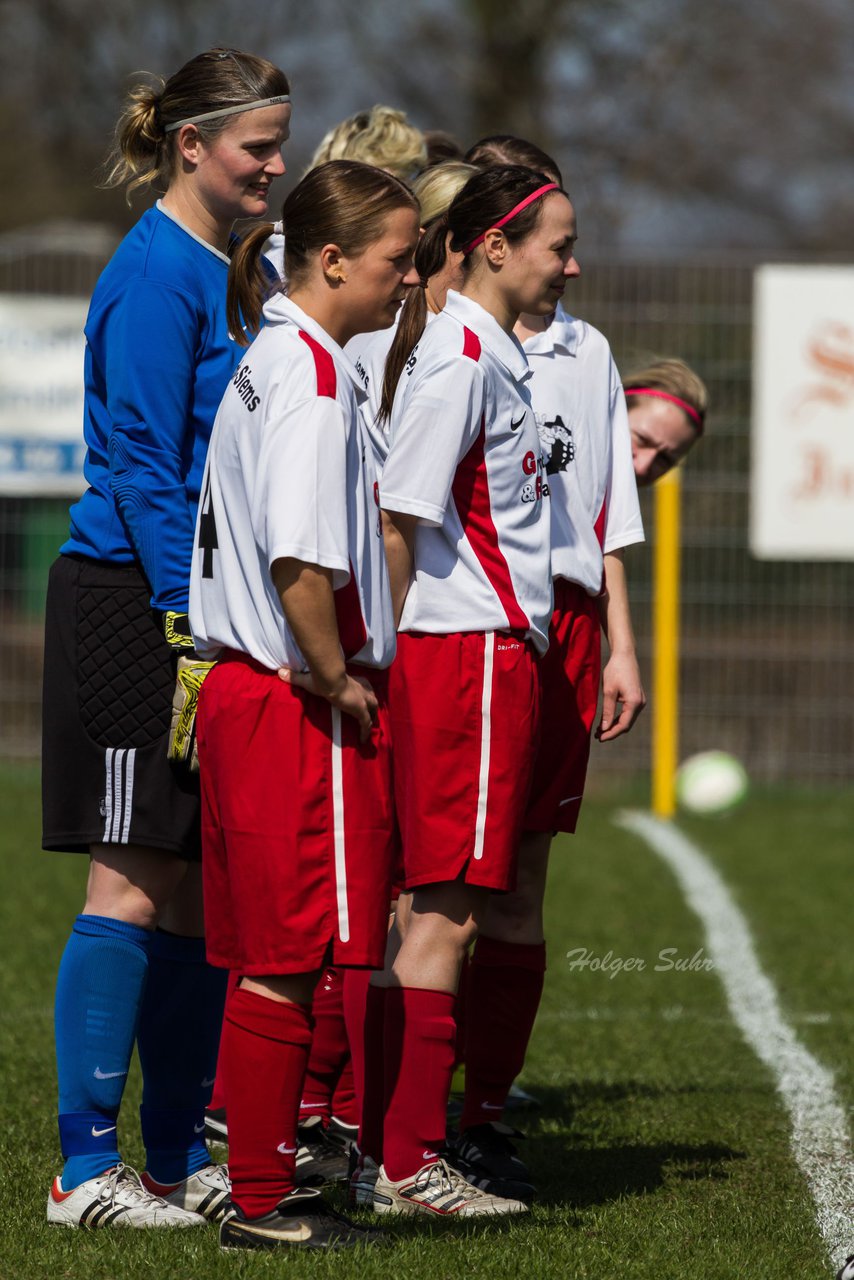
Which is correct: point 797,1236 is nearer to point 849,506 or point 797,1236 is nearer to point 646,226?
point 849,506

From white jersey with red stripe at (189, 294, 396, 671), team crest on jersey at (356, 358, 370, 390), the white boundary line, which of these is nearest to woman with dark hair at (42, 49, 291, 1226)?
white jersey with red stripe at (189, 294, 396, 671)

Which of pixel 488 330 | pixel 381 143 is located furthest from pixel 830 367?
pixel 488 330

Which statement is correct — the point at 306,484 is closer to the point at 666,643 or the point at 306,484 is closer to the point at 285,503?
the point at 285,503

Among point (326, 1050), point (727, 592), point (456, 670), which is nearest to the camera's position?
point (456, 670)

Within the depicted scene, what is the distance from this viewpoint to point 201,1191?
3693 mm

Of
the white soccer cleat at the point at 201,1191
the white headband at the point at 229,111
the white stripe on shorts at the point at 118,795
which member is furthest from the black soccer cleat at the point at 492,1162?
the white headband at the point at 229,111

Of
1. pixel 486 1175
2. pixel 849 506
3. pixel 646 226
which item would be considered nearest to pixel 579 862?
pixel 849 506

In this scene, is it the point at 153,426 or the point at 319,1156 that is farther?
the point at 319,1156

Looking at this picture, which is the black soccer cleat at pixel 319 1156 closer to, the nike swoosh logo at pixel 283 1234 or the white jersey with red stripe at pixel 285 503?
the nike swoosh logo at pixel 283 1234

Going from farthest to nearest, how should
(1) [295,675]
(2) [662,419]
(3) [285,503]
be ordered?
(2) [662,419] < (1) [295,675] < (3) [285,503]

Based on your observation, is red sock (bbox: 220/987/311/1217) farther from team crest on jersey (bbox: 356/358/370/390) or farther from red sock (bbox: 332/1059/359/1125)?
team crest on jersey (bbox: 356/358/370/390)

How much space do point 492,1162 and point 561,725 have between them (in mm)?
944

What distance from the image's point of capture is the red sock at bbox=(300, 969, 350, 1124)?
14.1ft

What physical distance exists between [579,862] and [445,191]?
505 cm
